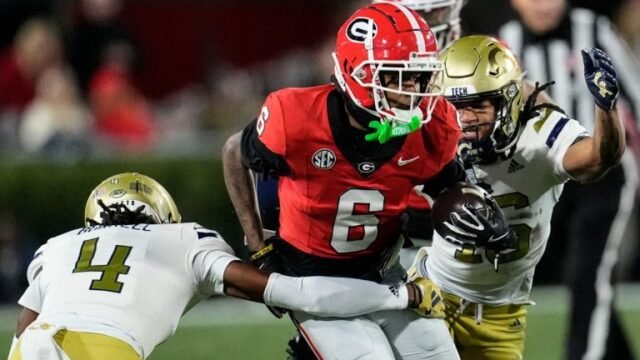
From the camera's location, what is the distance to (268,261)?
5078 millimetres

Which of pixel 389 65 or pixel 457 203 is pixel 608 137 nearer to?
pixel 457 203

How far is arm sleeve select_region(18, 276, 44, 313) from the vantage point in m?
5.15

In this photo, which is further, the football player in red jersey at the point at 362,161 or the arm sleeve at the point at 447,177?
the arm sleeve at the point at 447,177

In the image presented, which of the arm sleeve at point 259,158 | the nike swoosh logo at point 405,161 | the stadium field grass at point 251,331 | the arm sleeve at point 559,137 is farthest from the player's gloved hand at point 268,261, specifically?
the stadium field grass at point 251,331

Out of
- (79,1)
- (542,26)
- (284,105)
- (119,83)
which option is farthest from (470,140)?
(79,1)

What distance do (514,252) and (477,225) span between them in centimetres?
69

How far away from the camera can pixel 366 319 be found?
196 inches

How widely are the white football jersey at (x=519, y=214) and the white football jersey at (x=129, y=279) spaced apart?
93 cm

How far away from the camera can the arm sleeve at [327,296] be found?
4867mm

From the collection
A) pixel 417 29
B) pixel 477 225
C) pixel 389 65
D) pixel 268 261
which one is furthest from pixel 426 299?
pixel 417 29

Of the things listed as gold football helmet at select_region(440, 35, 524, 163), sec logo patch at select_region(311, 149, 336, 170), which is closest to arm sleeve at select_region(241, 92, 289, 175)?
sec logo patch at select_region(311, 149, 336, 170)

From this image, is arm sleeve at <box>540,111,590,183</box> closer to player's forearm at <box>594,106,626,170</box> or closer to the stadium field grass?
player's forearm at <box>594,106,626,170</box>

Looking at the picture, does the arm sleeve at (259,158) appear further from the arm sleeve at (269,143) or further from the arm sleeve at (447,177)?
the arm sleeve at (447,177)

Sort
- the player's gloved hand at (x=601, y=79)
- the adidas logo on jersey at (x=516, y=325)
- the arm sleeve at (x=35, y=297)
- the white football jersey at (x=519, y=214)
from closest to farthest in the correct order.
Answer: the player's gloved hand at (x=601, y=79), the arm sleeve at (x=35, y=297), the white football jersey at (x=519, y=214), the adidas logo on jersey at (x=516, y=325)
